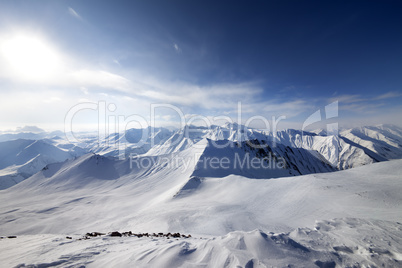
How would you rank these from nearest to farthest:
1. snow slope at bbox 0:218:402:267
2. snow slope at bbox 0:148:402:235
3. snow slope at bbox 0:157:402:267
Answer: snow slope at bbox 0:218:402:267, snow slope at bbox 0:157:402:267, snow slope at bbox 0:148:402:235

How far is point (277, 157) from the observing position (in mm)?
96875

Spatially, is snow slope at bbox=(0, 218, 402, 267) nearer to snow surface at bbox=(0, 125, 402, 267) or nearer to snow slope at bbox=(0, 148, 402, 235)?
snow surface at bbox=(0, 125, 402, 267)

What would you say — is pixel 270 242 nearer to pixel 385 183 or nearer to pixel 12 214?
pixel 385 183

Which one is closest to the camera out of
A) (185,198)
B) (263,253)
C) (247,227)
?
(263,253)

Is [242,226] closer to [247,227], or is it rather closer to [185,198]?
[247,227]

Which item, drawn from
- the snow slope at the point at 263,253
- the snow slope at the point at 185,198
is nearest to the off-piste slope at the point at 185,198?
the snow slope at the point at 185,198

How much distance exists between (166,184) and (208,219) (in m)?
39.7

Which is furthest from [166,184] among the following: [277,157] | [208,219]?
[277,157]

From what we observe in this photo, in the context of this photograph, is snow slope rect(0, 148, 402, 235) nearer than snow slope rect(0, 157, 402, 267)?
No

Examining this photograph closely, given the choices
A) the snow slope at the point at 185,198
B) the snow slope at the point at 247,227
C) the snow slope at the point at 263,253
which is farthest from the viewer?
the snow slope at the point at 185,198

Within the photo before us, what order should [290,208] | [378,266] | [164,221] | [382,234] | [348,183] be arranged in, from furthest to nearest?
[164,221], [348,183], [290,208], [382,234], [378,266]

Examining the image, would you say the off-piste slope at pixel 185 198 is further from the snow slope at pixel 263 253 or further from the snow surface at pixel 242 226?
the snow slope at pixel 263 253

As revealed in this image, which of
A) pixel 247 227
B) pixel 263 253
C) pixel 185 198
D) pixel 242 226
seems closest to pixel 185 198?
pixel 185 198

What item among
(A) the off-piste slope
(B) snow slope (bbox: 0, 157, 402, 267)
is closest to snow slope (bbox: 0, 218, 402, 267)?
(B) snow slope (bbox: 0, 157, 402, 267)
